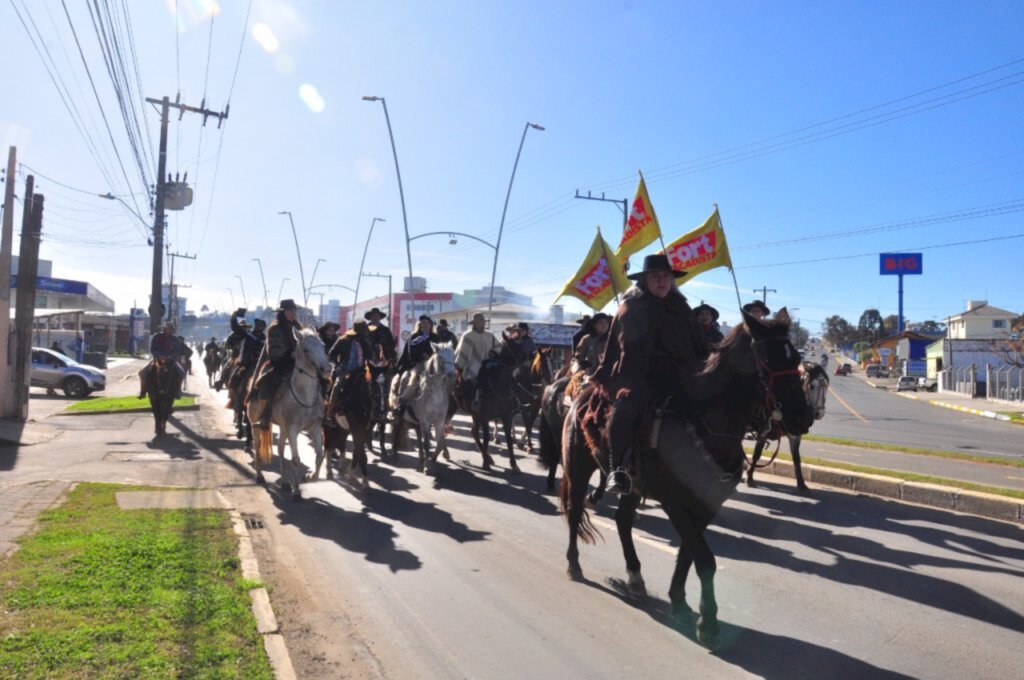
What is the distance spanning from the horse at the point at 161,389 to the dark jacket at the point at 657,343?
13986mm

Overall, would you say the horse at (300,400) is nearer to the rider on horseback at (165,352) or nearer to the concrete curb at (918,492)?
the concrete curb at (918,492)

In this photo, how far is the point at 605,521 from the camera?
9.20m

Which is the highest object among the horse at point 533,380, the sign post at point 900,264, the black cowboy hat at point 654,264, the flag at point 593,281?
the sign post at point 900,264

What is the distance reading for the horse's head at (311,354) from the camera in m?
10.5

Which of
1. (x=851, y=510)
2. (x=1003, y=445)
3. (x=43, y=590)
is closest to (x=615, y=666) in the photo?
(x=43, y=590)

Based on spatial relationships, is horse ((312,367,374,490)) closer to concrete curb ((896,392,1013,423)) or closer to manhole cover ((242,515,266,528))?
manhole cover ((242,515,266,528))

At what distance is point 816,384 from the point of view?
1050 centimetres

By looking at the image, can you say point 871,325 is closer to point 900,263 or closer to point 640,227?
point 900,263

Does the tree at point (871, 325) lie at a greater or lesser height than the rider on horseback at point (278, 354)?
greater

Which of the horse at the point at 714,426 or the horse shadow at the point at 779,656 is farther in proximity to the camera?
the horse at the point at 714,426

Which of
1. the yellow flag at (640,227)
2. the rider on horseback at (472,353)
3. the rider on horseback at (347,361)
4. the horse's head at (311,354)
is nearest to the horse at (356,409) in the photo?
the rider on horseback at (347,361)

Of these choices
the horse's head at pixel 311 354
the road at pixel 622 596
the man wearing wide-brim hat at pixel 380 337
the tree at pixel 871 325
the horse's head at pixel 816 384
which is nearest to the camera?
the road at pixel 622 596

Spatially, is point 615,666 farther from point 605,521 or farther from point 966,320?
point 966,320

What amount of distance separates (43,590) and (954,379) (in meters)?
66.7
